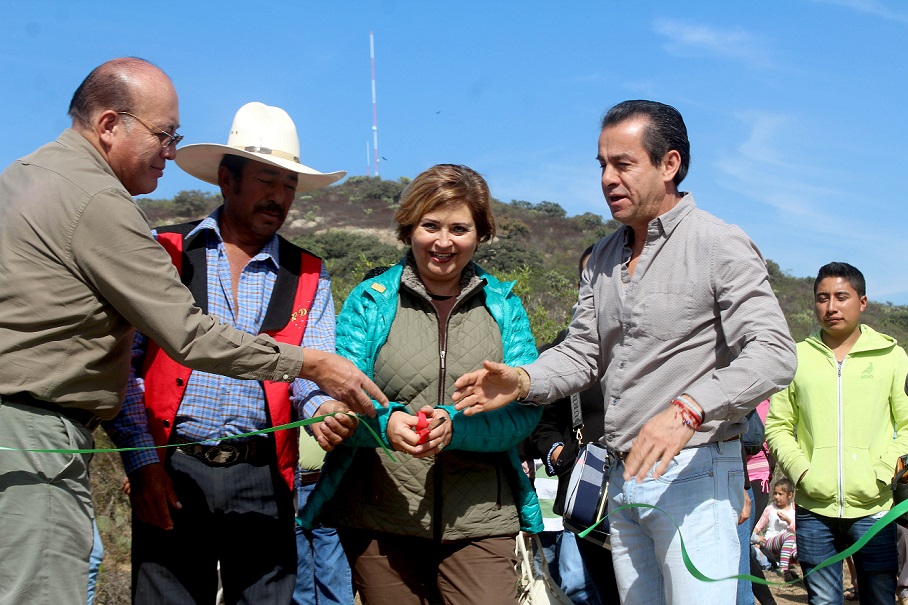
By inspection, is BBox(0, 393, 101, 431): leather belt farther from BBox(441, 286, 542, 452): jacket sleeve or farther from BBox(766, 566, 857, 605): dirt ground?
BBox(766, 566, 857, 605): dirt ground

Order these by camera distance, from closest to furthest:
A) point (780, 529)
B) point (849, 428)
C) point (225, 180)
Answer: point (225, 180), point (849, 428), point (780, 529)

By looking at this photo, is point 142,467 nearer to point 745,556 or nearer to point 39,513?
point 39,513

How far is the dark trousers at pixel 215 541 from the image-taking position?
344 cm

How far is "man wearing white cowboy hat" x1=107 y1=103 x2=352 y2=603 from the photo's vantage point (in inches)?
135

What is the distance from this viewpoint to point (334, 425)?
3324mm

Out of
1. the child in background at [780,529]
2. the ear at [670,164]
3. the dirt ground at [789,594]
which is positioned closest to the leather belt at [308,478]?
the ear at [670,164]

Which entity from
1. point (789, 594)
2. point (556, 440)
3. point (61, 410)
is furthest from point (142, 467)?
point (789, 594)

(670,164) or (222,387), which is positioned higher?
(670,164)

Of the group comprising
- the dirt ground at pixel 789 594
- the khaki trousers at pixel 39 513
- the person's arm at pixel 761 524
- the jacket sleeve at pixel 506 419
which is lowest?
the dirt ground at pixel 789 594

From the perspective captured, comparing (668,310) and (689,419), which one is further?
(668,310)

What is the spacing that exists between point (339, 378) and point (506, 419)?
0.68 meters

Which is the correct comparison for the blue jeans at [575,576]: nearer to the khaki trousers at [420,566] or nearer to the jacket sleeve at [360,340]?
the khaki trousers at [420,566]

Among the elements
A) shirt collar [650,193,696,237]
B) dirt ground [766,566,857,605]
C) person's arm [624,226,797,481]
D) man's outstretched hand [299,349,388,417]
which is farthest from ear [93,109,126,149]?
dirt ground [766,566,857,605]

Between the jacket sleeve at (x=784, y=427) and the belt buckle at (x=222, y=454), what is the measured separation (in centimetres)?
345
